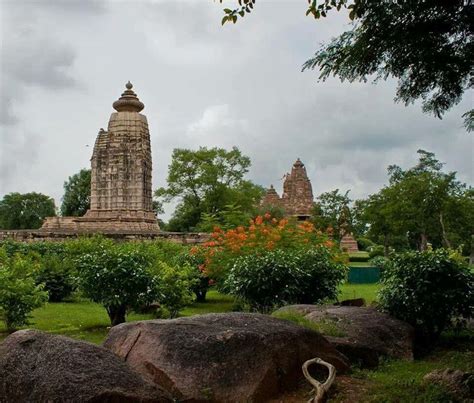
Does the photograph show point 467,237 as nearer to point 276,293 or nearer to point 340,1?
point 276,293

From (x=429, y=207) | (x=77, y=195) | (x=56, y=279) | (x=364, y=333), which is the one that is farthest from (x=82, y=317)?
(x=77, y=195)

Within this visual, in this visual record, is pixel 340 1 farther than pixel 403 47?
No

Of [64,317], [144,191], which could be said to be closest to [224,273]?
[64,317]

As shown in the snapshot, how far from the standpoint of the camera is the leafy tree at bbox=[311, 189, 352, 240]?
35.1 meters

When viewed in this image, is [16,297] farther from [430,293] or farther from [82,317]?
[430,293]

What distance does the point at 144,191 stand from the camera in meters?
30.2

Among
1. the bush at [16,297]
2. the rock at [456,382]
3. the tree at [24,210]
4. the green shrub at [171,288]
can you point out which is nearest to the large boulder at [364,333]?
the rock at [456,382]

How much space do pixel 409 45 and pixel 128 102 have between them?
25.4 metres

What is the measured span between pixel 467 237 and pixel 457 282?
29095 millimetres

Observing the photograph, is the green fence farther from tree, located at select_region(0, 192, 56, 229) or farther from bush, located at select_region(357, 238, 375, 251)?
tree, located at select_region(0, 192, 56, 229)

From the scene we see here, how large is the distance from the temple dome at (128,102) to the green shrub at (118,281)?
2108 centimetres

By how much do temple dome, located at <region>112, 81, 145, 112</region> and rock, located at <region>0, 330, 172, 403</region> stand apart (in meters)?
26.0

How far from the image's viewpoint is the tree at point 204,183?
42.4 m

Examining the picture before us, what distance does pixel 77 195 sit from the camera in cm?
5281
